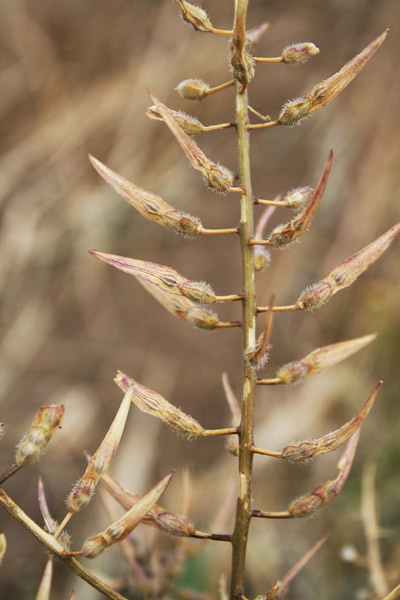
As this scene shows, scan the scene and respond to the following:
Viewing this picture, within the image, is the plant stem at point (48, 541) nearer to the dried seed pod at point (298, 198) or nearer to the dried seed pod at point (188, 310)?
the dried seed pod at point (188, 310)

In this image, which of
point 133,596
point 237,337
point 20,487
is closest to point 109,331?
point 237,337

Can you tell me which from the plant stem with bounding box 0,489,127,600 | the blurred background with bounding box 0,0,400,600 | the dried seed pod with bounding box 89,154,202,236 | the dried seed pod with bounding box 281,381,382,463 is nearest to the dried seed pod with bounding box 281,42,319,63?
the dried seed pod with bounding box 89,154,202,236

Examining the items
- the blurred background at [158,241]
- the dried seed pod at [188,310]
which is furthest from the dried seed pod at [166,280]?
the blurred background at [158,241]

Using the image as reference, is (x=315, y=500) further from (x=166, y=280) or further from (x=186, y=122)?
(x=186, y=122)

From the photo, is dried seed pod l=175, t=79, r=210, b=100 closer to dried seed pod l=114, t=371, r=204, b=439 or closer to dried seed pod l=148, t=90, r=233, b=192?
dried seed pod l=148, t=90, r=233, b=192

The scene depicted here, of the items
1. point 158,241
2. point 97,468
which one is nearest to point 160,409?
point 97,468
